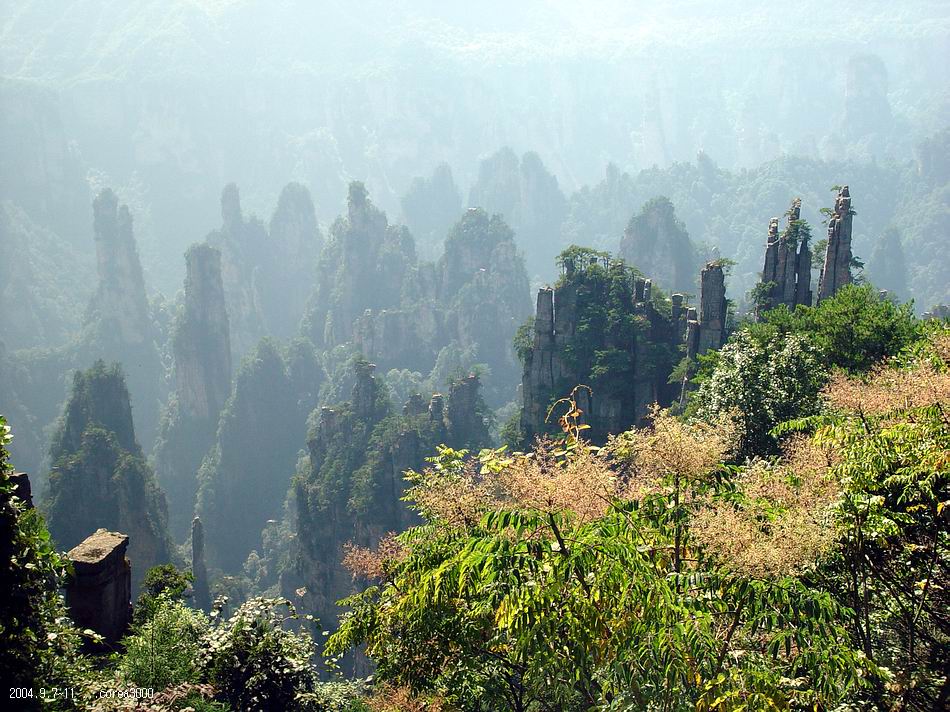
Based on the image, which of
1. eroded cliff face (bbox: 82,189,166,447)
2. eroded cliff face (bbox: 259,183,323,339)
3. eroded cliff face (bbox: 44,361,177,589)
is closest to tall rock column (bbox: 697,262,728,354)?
eroded cliff face (bbox: 44,361,177,589)

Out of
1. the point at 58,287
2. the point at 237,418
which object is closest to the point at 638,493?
the point at 237,418

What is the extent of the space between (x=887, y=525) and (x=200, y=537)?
54.3 m

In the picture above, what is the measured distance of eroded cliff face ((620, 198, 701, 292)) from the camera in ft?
342

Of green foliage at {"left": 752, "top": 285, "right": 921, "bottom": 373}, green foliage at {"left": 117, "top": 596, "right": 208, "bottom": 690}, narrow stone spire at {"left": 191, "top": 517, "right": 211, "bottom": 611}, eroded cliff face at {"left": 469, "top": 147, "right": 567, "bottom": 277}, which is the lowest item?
narrow stone spire at {"left": 191, "top": 517, "right": 211, "bottom": 611}

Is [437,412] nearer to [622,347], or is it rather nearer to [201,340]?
[622,347]

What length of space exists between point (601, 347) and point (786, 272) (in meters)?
9.35

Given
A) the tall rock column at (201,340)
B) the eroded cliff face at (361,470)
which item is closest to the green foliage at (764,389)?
the eroded cliff face at (361,470)

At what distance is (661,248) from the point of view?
105000mm

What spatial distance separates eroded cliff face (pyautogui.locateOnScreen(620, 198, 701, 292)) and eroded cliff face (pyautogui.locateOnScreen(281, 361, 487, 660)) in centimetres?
5120

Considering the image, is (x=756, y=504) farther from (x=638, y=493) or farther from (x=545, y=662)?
(x=545, y=662)

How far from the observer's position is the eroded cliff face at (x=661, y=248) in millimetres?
104188

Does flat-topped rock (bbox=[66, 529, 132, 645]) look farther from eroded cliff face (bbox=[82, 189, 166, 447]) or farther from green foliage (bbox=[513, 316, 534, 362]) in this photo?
eroded cliff face (bbox=[82, 189, 166, 447])

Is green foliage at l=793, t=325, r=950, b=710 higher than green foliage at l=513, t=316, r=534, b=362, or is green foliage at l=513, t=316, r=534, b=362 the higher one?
green foliage at l=513, t=316, r=534, b=362

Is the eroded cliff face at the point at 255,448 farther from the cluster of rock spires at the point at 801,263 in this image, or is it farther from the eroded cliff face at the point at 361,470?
the cluster of rock spires at the point at 801,263
